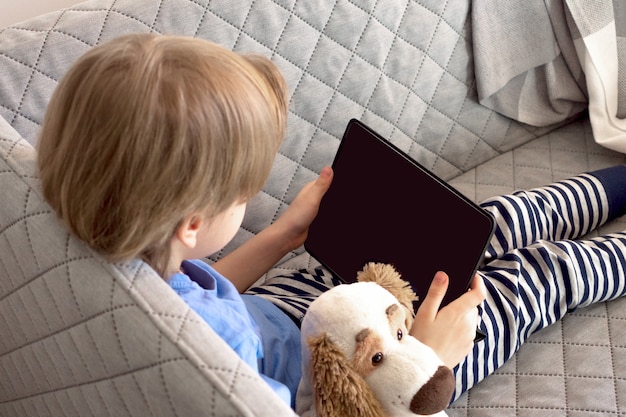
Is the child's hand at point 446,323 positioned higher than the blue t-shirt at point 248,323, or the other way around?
the child's hand at point 446,323

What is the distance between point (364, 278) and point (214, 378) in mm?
272

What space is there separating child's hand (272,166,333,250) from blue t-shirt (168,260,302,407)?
0.12 meters

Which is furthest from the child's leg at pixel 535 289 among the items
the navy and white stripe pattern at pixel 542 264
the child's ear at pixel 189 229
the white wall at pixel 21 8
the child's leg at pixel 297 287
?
the white wall at pixel 21 8

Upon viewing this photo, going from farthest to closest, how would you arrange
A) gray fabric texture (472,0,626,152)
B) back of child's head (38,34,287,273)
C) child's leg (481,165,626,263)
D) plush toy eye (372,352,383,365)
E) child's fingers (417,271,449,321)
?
gray fabric texture (472,0,626,152)
child's leg (481,165,626,263)
child's fingers (417,271,449,321)
plush toy eye (372,352,383,365)
back of child's head (38,34,287,273)

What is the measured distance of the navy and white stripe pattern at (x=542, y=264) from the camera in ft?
3.11

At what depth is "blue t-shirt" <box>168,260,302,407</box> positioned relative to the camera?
2.40ft

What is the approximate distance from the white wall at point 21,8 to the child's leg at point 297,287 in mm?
584

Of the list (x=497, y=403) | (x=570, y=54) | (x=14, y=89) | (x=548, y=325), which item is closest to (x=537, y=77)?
(x=570, y=54)

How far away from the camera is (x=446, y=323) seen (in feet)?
2.65

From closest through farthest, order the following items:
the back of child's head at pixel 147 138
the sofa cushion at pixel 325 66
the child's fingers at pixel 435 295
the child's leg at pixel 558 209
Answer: the back of child's head at pixel 147 138
the child's fingers at pixel 435 295
the sofa cushion at pixel 325 66
the child's leg at pixel 558 209

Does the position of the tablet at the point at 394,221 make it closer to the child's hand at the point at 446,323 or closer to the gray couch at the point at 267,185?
the child's hand at the point at 446,323

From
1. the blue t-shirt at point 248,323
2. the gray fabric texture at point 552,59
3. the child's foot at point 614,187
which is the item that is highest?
the gray fabric texture at point 552,59

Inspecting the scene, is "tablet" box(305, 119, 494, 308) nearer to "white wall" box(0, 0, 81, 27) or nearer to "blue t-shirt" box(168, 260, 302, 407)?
"blue t-shirt" box(168, 260, 302, 407)

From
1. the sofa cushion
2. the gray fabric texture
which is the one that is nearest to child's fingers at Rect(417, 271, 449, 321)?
the sofa cushion
